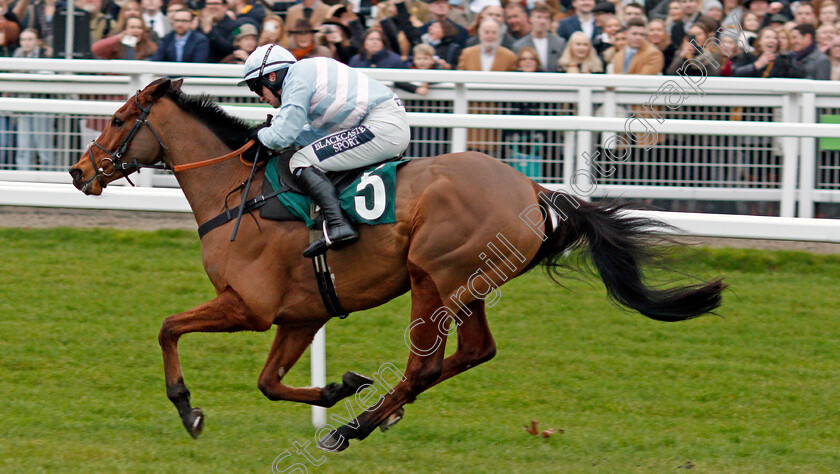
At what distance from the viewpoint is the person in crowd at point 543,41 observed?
8711 mm

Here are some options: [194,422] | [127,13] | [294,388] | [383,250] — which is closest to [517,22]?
[127,13]

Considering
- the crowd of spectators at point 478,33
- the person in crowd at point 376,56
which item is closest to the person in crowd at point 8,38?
the crowd of spectators at point 478,33

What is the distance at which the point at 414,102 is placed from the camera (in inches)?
312

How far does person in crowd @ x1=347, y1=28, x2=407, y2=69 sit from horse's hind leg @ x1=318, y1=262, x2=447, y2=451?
4.03m

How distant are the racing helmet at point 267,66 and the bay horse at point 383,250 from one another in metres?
0.38

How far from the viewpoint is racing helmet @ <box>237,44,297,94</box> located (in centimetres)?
471

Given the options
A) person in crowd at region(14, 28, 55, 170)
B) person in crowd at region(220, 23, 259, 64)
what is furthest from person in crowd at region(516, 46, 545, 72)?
person in crowd at region(14, 28, 55, 170)

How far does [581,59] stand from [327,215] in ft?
14.5

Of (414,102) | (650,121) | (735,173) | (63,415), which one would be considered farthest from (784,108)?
(63,415)

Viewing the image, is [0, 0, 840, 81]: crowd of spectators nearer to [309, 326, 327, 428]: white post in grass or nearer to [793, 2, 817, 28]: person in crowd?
[793, 2, 817, 28]: person in crowd

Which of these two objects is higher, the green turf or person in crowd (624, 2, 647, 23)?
person in crowd (624, 2, 647, 23)

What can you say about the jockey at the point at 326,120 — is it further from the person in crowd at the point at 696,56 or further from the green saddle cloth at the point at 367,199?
the person in crowd at the point at 696,56

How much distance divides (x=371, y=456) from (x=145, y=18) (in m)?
6.18

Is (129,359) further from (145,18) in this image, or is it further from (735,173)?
(145,18)
